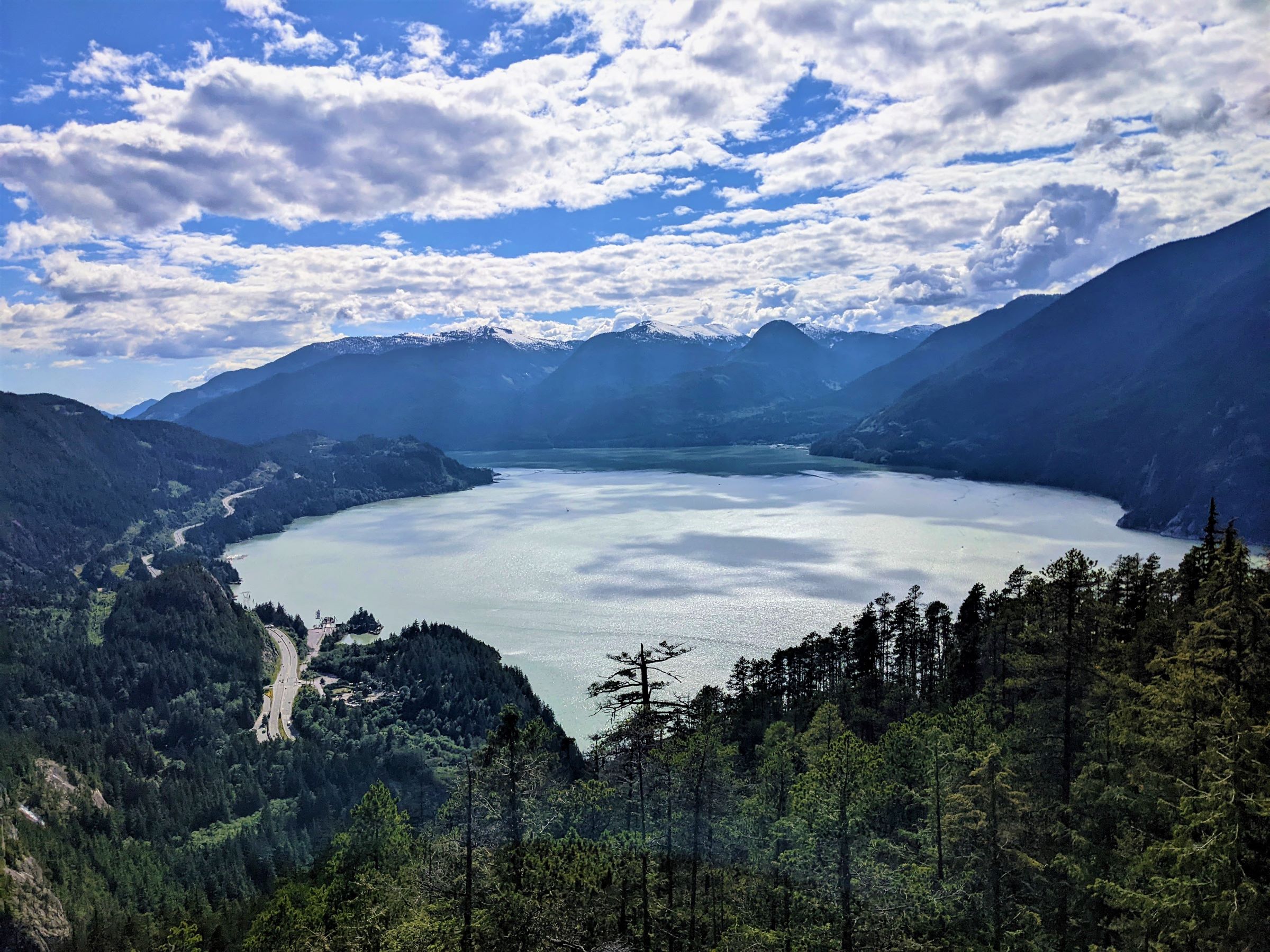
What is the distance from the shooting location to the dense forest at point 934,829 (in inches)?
568

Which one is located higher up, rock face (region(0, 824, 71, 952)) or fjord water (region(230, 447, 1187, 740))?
fjord water (region(230, 447, 1187, 740))

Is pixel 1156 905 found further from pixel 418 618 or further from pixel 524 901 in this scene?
pixel 418 618

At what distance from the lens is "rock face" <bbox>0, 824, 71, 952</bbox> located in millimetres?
50000

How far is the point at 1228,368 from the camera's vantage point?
198875mm

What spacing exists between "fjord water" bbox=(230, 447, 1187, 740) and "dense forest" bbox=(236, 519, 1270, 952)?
150 feet

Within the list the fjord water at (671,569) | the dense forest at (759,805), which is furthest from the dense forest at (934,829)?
the fjord water at (671,569)

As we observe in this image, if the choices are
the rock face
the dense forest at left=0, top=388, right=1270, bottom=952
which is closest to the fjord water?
the dense forest at left=0, top=388, right=1270, bottom=952

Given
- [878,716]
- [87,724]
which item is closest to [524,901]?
[878,716]

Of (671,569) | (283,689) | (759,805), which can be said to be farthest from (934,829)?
(671,569)

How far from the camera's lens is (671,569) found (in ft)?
418

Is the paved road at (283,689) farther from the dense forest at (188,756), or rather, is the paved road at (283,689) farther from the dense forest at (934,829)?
the dense forest at (934,829)

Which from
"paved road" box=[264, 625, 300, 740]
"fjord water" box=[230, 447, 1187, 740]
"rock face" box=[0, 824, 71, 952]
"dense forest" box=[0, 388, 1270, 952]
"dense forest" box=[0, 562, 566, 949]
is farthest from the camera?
"fjord water" box=[230, 447, 1187, 740]

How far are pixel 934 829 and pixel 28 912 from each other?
6209 centimetres

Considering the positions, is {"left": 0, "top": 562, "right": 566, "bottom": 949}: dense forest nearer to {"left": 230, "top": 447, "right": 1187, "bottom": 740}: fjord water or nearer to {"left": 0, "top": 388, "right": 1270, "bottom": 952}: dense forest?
{"left": 0, "top": 388, "right": 1270, "bottom": 952}: dense forest
